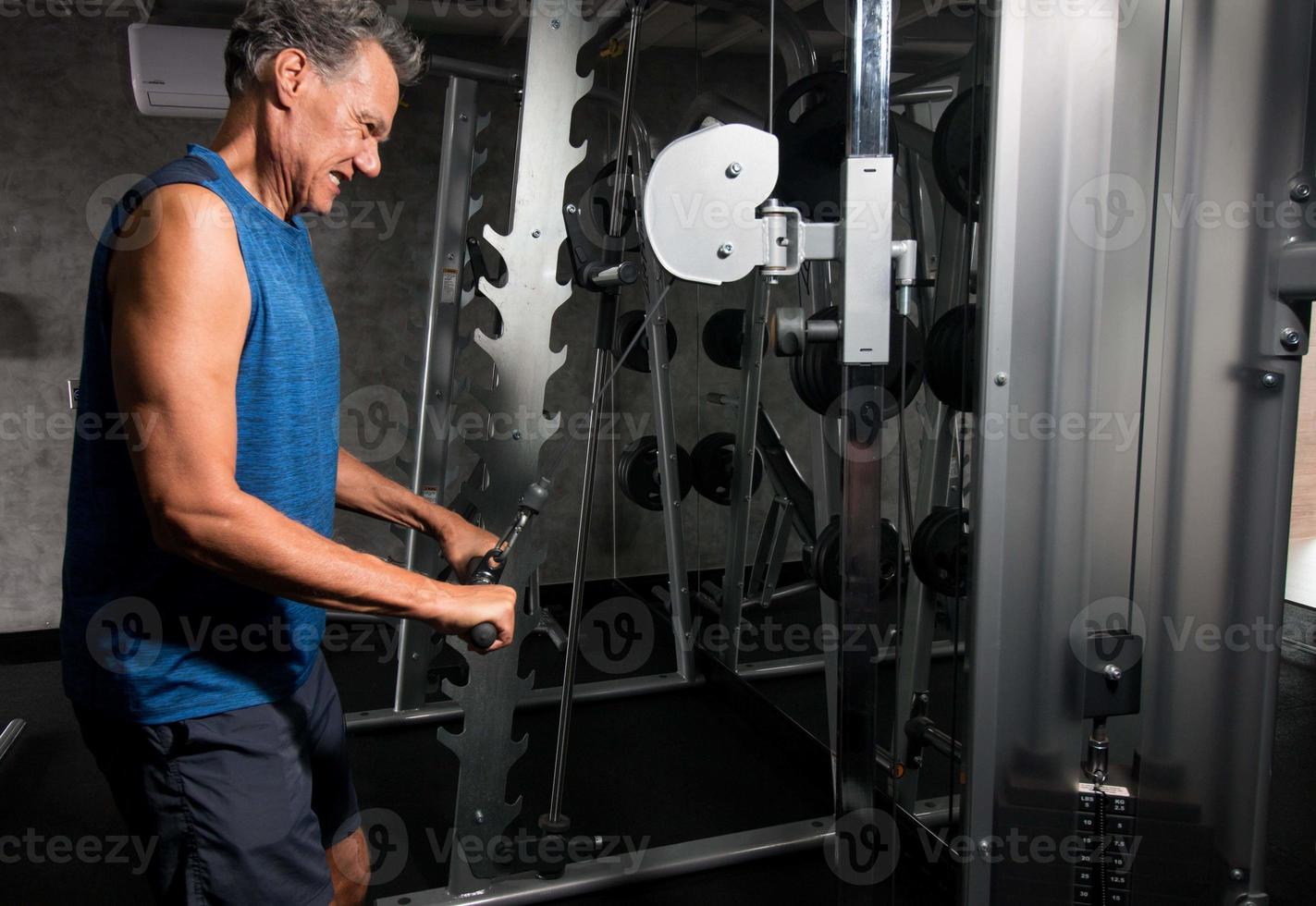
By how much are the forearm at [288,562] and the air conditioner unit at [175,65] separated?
278 cm

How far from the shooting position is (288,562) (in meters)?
1.09

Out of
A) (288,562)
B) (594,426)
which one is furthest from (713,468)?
(288,562)

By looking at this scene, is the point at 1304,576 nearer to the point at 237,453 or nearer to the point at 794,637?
the point at 794,637

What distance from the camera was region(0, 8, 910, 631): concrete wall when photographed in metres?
3.58

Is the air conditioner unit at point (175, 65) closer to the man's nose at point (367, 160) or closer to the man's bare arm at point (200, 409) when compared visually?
the man's nose at point (367, 160)

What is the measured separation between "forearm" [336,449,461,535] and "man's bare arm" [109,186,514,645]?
1.48ft

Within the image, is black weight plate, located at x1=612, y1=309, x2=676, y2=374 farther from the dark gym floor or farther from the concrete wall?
the dark gym floor

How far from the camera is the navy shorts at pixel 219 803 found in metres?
1.19

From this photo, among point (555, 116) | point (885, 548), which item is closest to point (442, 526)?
point (555, 116)

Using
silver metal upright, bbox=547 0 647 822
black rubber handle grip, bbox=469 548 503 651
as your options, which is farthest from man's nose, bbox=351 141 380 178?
silver metal upright, bbox=547 0 647 822

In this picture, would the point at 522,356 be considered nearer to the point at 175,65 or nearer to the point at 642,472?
the point at 642,472

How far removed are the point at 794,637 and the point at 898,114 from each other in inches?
78.3

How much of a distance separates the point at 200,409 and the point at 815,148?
1413 mm

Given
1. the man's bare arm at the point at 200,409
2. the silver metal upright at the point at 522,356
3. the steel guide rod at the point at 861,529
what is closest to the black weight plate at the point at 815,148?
the silver metal upright at the point at 522,356
